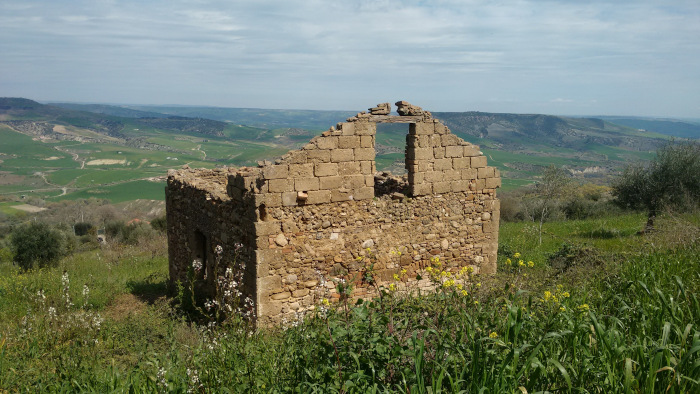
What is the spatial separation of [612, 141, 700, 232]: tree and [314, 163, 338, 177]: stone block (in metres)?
16.1

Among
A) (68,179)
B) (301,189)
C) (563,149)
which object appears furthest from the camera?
(563,149)

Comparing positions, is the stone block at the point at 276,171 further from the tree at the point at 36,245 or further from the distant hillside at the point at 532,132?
the distant hillside at the point at 532,132

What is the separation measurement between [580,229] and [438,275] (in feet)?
58.4

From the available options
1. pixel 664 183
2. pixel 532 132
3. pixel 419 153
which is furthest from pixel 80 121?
pixel 419 153

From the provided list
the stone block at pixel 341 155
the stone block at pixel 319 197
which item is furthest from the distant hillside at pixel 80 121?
the stone block at pixel 319 197

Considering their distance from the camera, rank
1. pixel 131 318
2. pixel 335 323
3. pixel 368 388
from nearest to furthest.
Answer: pixel 368 388 → pixel 335 323 → pixel 131 318

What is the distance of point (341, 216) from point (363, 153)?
1253mm

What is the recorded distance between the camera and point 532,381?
3.46 metres

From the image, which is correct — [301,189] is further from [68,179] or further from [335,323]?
[68,179]

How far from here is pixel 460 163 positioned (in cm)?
996

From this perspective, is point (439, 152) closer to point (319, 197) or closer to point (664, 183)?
point (319, 197)

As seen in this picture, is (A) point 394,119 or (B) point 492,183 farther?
(B) point 492,183

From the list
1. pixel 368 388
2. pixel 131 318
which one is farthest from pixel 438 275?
pixel 131 318

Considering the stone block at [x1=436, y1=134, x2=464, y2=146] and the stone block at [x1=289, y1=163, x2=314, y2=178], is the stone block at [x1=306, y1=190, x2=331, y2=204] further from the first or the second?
the stone block at [x1=436, y1=134, x2=464, y2=146]
